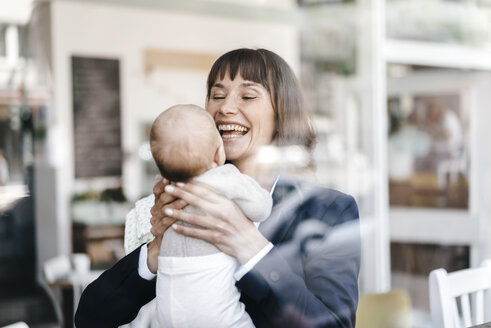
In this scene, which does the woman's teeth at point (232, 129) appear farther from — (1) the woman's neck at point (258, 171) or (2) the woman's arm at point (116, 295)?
(2) the woman's arm at point (116, 295)

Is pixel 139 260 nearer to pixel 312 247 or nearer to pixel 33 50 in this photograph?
pixel 312 247

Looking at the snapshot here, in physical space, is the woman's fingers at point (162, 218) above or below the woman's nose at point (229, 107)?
below

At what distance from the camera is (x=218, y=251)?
857mm

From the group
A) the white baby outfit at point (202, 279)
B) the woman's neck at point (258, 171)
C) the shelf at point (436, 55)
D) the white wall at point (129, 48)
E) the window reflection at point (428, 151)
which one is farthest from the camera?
the white wall at point (129, 48)

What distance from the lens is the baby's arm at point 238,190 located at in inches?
34.5

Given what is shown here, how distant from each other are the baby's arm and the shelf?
2.79 metres

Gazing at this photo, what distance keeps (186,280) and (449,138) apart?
358 centimetres

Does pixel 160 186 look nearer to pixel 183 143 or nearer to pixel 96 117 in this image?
pixel 183 143

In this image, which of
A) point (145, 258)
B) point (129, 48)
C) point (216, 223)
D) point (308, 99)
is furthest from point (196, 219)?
point (129, 48)

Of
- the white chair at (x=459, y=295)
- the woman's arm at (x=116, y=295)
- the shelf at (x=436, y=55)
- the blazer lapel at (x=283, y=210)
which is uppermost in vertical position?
the shelf at (x=436, y=55)

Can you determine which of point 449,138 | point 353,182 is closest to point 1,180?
point 353,182

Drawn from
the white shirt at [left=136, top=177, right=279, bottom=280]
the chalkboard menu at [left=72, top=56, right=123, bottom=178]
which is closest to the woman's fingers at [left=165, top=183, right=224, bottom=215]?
the white shirt at [left=136, top=177, right=279, bottom=280]

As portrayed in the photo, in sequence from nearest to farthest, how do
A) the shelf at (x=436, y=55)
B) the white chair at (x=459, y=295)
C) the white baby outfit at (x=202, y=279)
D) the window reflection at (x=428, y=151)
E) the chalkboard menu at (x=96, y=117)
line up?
1. the white baby outfit at (x=202, y=279)
2. the white chair at (x=459, y=295)
3. the shelf at (x=436, y=55)
4. the window reflection at (x=428, y=151)
5. the chalkboard menu at (x=96, y=117)

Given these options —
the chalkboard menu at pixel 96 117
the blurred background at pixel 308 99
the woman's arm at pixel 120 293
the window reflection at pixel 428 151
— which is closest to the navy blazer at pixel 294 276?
the woman's arm at pixel 120 293
